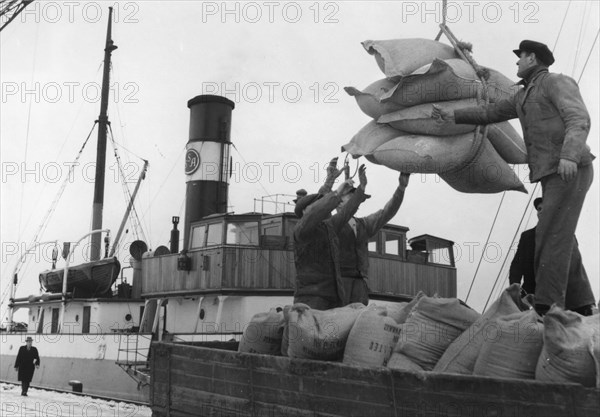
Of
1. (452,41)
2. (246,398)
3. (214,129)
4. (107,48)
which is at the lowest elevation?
(246,398)

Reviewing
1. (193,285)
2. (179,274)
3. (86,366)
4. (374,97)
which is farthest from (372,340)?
(86,366)

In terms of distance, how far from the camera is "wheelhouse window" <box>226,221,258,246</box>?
41.4ft

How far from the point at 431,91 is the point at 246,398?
7.18ft

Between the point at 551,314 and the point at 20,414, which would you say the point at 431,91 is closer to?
the point at 551,314

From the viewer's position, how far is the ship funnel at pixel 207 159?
16.0 metres

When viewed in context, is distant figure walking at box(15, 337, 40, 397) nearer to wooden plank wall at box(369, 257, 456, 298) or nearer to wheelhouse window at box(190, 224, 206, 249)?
wheelhouse window at box(190, 224, 206, 249)

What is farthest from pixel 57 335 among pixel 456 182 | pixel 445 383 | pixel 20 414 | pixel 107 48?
pixel 445 383

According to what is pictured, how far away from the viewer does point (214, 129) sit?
53.0 feet

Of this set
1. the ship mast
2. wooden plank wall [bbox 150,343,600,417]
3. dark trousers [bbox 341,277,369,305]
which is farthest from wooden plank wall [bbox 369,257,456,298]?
the ship mast

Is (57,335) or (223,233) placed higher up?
(223,233)

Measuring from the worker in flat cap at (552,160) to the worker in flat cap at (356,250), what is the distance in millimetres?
1525

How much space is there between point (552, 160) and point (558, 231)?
36 centimetres

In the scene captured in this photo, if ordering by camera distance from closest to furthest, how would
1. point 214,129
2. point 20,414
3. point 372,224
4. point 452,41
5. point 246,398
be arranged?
point 246,398 < point 452,41 < point 372,224 < point 20,414 < point 214,129

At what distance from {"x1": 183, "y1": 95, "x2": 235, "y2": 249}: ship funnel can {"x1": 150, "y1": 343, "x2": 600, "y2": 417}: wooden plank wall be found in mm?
11792
